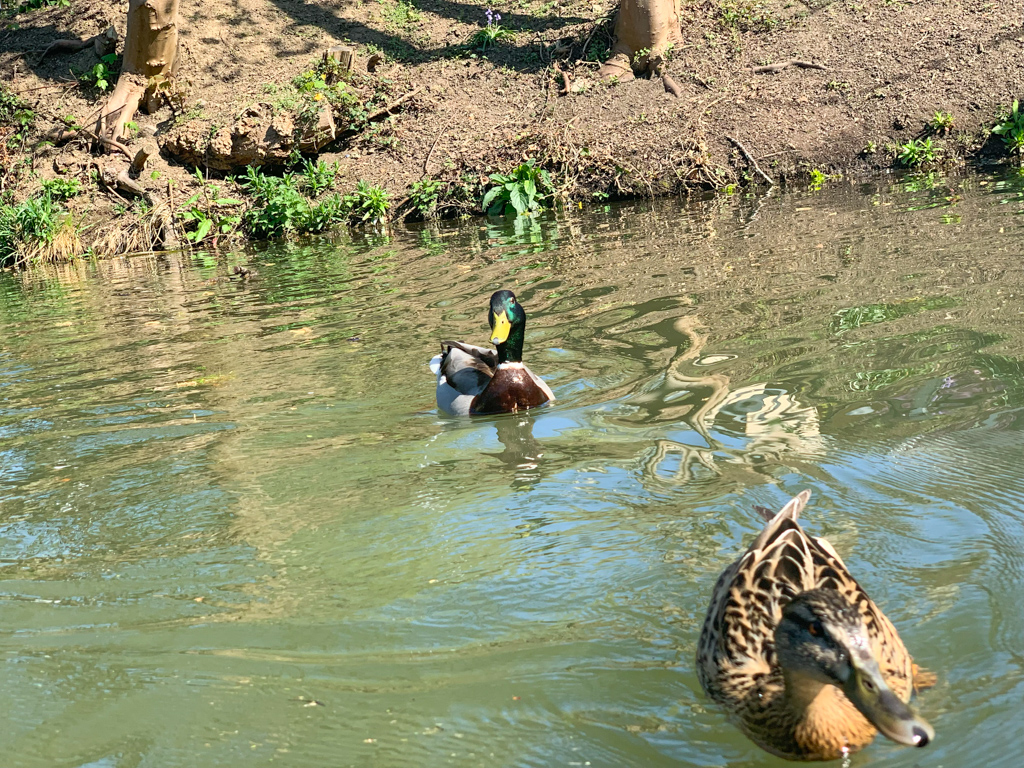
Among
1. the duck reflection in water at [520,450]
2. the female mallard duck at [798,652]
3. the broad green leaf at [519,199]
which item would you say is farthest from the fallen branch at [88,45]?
the female mallard duck at [798,652]

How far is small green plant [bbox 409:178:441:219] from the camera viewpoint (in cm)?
1573

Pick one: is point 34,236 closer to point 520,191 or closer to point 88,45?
point 88,45

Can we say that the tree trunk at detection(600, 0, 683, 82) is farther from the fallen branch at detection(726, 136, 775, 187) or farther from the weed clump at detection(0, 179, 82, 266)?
the weed clump at detection(0, 179, 82, 266)

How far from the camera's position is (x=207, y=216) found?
630 inches

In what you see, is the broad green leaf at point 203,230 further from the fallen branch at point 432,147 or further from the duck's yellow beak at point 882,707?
the duck's yellow beak at point 882,707

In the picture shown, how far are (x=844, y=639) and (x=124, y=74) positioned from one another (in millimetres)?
18410

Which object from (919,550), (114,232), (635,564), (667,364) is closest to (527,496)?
(635,564)

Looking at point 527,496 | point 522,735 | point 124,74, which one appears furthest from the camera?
point 124,74

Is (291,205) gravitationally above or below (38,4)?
below

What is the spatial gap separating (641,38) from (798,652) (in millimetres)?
16109

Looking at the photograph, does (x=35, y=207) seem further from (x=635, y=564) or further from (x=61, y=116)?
(x=635, y=564)

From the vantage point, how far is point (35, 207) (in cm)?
1540

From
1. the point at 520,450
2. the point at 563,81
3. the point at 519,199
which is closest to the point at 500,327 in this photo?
the point at 520,450

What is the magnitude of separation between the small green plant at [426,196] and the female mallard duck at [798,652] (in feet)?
43.2
